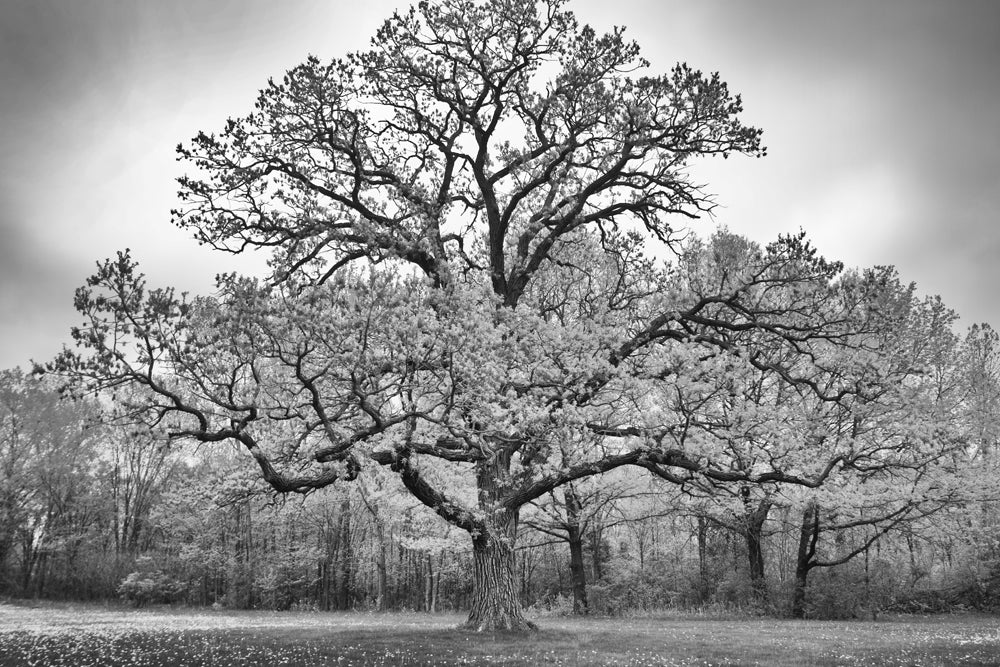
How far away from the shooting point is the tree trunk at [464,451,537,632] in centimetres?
1406

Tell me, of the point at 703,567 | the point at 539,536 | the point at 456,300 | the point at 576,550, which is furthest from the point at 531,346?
the point at 539,536

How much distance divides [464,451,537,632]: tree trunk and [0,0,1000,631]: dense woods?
0.07m

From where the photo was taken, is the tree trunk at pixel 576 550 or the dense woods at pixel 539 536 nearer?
the dense woods at pixel 539 536

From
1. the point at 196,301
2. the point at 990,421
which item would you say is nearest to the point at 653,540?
the point at 990,421

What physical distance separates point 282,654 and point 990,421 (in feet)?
76.7

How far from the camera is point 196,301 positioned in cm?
865

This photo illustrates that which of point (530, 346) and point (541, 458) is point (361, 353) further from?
point (541, 458)

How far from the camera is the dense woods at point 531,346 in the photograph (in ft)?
30.3

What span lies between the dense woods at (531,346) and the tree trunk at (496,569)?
68 millimetres

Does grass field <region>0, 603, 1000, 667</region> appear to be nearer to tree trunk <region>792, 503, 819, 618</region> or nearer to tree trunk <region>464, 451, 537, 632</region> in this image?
tree trunk <region>464, 451, 537, 632</region>

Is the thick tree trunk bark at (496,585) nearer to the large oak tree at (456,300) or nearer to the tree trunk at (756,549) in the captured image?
the large oak tree at (456,300)

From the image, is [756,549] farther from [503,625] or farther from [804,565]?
[503,625]

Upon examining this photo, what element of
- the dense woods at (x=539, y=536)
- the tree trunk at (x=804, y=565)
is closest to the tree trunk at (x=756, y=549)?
the dense woods at (x=539, y=536)

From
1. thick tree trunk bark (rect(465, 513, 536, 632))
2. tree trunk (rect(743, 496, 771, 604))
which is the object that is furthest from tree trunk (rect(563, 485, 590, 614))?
thick tree trunk bark (rect(465, 513, 536, 632))
